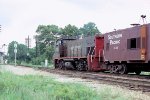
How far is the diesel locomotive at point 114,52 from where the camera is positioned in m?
22.6

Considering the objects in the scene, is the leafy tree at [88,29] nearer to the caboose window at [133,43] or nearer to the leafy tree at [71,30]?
the leafy tree at [71,30]

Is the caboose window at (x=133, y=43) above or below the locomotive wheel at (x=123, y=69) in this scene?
above

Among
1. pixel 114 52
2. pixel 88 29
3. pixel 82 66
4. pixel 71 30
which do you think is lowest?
pixel 82 66

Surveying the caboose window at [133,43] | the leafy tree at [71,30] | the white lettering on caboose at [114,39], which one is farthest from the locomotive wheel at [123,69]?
the leafy tree at [71,30]

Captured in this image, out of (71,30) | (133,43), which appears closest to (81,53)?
(133,43)

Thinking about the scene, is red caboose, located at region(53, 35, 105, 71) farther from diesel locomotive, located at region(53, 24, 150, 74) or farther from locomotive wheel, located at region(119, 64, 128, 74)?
locomotive wheel, located at region(119, 64, 128, 74)

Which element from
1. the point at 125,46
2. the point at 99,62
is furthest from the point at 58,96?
the point at 99,62

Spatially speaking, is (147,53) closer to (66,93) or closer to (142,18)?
(142,18)

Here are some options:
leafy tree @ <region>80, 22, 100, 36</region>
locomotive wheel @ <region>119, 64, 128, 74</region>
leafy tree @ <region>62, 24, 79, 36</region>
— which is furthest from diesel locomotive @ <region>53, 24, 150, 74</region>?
leafy tree @ <region>80, 22, 100, 36</region>

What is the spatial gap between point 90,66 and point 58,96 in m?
19.8

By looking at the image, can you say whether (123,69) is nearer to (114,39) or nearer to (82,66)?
(114,39)

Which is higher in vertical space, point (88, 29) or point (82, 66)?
point (88, 29)

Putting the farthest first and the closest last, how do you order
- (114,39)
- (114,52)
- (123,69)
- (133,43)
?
(114,39) → (114,52) → (123,69) → (133,43)

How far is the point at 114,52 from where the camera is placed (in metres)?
26.2
